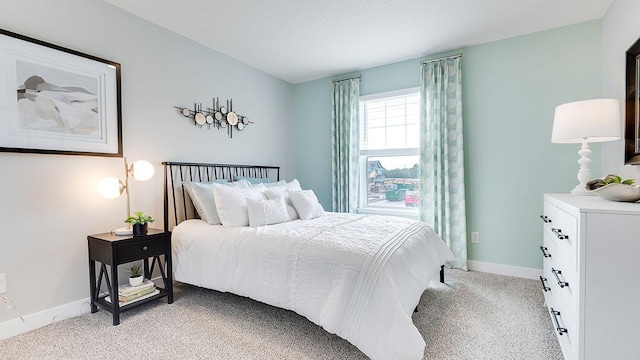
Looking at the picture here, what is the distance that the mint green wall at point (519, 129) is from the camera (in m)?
2.89

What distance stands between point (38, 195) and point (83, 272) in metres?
0.69

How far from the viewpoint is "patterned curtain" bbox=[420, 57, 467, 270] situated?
3.33 m

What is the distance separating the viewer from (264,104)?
414 centimetres

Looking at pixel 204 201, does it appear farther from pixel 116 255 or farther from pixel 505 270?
pixel 505 270

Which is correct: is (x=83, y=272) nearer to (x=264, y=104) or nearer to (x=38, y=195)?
(x=38, y=195)

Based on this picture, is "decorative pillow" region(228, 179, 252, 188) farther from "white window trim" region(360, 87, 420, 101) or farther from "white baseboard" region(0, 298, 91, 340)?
"white window trim" region(360, 87, 420, 101)

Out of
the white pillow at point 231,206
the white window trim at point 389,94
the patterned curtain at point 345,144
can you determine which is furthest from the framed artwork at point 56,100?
the white window trim at point 389,94

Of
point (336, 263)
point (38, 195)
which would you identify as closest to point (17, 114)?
point (38, 195)

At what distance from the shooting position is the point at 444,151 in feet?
11.1

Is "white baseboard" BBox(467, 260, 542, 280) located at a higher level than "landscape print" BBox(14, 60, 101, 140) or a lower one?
lower

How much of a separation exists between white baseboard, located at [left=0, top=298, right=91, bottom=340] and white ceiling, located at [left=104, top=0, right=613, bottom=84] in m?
2.49

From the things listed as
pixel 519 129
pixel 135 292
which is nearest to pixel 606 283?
pixel 519 129

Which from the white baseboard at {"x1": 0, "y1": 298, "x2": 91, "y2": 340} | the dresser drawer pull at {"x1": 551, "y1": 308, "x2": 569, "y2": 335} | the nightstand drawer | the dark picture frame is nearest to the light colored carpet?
the white baseboard at {"x1": 0, "y1": 298, "x2": 91, "y2": 340}

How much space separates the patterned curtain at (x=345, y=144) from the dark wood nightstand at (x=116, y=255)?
230 centimetres
